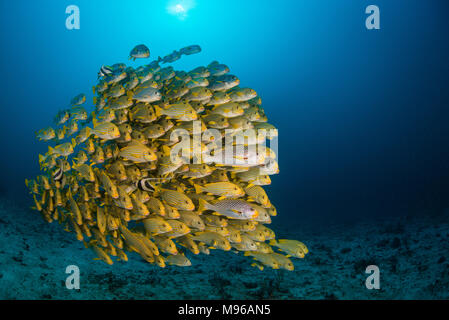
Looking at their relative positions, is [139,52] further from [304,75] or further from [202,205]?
[304,75]

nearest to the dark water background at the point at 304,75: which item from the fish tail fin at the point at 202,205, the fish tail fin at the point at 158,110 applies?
the fish tail fin at the point at 202,205

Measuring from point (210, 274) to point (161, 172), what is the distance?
3.56m

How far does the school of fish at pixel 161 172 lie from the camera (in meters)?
3.57

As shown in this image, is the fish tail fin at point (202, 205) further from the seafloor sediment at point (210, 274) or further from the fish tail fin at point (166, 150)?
the seafloor sediment at point (210, 274)

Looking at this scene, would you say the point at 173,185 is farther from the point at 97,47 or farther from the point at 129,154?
the point at 97,47

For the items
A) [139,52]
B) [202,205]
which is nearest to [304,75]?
[139,52]

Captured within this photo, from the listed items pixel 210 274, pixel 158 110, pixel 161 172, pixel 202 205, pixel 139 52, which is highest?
pixel 139 52

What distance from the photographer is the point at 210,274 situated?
20.0ft

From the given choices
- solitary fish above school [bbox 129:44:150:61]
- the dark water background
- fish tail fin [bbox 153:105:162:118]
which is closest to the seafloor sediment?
fish tail fin [bbox 153:105:162:118]

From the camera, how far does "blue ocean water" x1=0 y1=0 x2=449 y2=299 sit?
42.4 metres

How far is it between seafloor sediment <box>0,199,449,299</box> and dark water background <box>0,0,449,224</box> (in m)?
25.6

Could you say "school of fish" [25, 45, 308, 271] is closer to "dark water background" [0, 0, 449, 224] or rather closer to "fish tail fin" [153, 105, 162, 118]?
"fish tail fin" [153, 105, 162, 118]

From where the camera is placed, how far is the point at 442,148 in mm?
55688

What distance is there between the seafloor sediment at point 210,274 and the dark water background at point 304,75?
2565 centimetres
